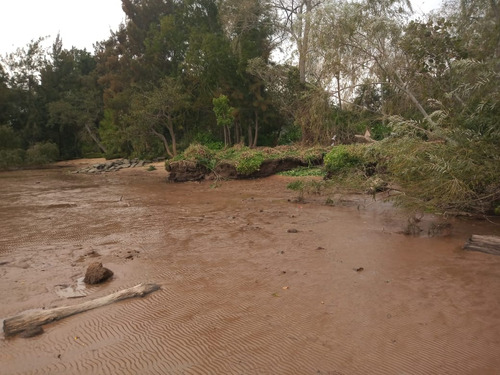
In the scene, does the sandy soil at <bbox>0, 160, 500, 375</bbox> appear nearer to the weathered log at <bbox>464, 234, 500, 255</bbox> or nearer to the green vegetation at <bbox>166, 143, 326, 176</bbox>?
the weathered log at <bbox>464, 234, 500, 255</bbox>

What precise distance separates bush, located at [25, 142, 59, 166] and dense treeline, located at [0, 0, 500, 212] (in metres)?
0.14

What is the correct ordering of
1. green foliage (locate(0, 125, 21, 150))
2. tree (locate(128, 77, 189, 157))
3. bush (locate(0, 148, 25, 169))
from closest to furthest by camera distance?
tree (locate(128, 77, 189, 157))
bush (locate(0, 148, 25, 169))
green foliage (locate(0, 125, 21, 150))

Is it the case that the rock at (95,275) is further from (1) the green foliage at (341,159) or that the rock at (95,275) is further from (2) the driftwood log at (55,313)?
(1) the green foliage at (341,159)

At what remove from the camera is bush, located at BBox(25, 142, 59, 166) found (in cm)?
3218

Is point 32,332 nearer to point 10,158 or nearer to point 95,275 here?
point 95,275

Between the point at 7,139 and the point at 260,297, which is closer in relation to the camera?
the point at 260,297

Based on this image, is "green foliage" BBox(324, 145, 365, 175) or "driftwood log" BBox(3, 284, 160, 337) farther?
"green foliage" BBox(324, 145, 365, 175)

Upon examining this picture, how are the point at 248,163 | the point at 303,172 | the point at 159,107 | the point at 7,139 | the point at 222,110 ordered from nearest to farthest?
the point at 248,163 < the point at 303,172 < the point at 222,110 < the point at 159,107 < the point at 7,139

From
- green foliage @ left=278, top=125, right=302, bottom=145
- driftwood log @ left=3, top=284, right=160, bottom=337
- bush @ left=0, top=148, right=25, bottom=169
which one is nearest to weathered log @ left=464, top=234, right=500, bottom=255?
driftwood log @ left=3, top=284, right=160, bottom=337

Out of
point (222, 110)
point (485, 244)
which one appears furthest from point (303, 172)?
point (485, 244)

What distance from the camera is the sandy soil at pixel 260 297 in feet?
10.2

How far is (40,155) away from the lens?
33062mm

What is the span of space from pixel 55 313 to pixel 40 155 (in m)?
34.1

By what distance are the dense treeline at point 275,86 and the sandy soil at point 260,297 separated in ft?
6.61
